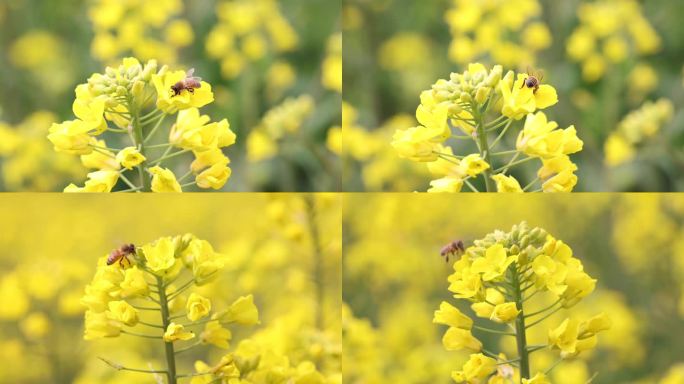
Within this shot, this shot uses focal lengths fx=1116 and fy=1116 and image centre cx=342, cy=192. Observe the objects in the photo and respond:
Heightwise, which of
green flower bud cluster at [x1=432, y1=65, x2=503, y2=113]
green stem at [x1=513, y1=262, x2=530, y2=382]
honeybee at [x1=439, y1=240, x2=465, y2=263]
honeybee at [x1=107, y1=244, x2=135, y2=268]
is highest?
green flower bud cluster at [x1=432, y1=65, x2=503, y2=113]

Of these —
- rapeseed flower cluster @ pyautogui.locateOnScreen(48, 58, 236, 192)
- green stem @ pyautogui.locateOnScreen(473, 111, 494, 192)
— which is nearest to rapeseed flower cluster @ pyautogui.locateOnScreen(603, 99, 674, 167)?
green stem @ pyautogui.locateOnScreen(473, 111, 494, 192)

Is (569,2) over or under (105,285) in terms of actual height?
over

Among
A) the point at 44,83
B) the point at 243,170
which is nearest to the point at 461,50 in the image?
the point at 243,170

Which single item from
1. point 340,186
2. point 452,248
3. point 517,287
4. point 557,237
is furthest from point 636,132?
point 517,287

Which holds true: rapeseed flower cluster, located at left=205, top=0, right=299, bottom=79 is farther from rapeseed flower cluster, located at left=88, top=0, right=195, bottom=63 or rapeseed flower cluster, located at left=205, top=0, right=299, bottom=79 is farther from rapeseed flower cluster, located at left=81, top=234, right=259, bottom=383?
rapeseed flower cluster, located at left=81, top=234, right=259, bottom=383

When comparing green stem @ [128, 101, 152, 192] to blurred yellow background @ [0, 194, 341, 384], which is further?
blurred yellow background @ [0, 194, 341, 384]

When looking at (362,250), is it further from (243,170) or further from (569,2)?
(569,2)

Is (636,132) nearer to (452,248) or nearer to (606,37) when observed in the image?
(606,37)
